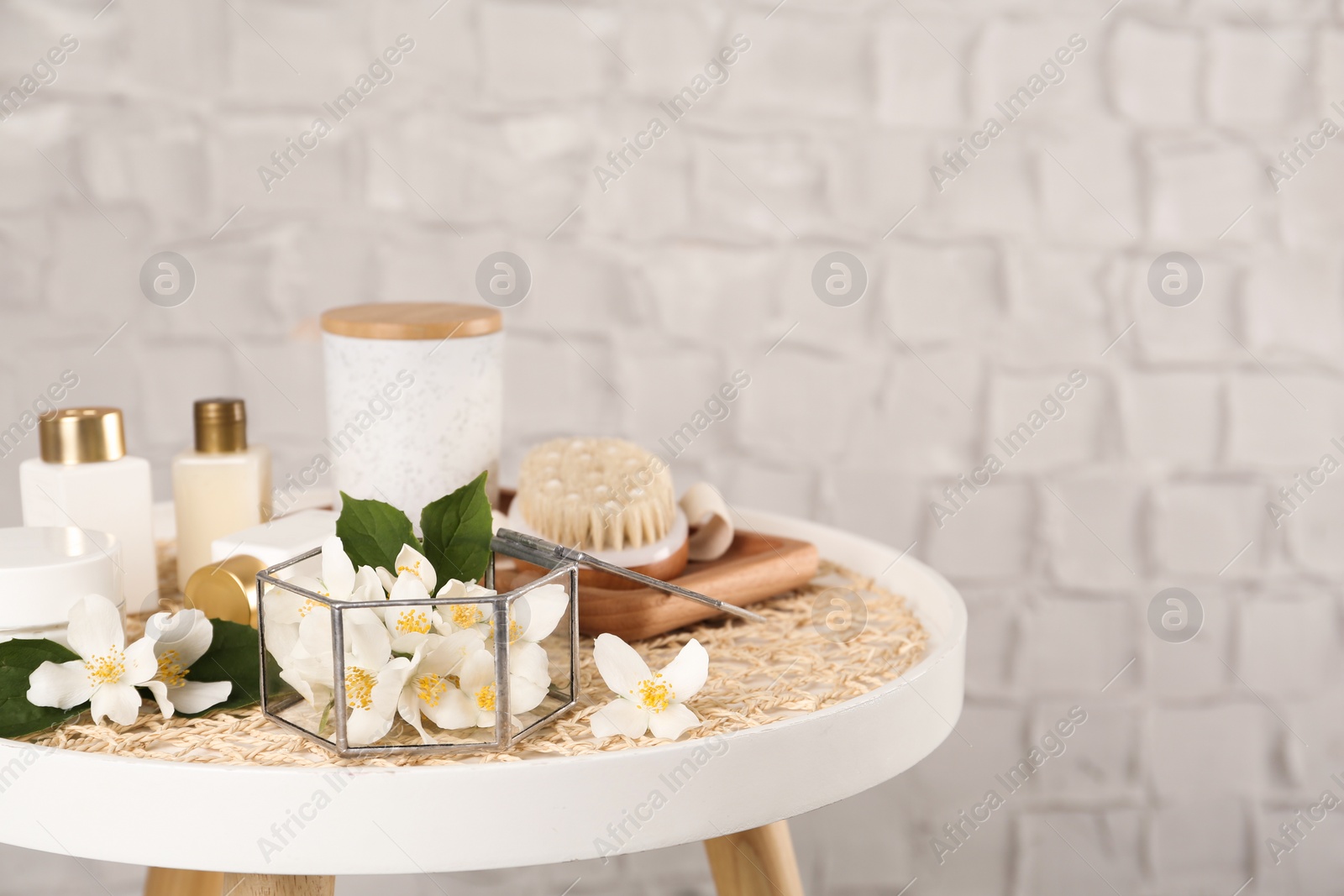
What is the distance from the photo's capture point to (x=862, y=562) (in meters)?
0.92

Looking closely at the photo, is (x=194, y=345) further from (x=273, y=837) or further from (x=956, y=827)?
(x=956, y=827)

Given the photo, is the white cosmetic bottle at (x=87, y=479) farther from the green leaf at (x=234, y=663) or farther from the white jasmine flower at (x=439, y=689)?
the white jasmine flower at (x=439, y=689)

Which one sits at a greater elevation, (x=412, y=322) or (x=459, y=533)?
(x=412, y=322)

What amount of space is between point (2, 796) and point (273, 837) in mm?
143

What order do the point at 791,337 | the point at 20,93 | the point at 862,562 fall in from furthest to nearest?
the point at 791,337 < the point at 20,93 < the point at 862,562

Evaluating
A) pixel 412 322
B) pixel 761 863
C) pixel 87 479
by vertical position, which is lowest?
pixel 761 863

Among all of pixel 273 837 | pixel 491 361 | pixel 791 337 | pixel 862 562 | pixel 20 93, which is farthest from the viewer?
pixel 791 337

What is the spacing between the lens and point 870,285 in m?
1.39

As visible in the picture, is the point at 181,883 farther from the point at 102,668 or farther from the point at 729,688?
the point at 729,688

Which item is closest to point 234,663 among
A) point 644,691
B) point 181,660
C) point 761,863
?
point 181,660

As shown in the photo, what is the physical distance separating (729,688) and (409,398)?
0.97 feet

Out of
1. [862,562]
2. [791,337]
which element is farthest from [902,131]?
[862,562]

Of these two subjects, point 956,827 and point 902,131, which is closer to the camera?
point 902,131

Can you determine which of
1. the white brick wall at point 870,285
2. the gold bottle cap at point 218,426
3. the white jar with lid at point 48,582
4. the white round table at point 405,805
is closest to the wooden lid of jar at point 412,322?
the gold bottle cap at point 218,426
